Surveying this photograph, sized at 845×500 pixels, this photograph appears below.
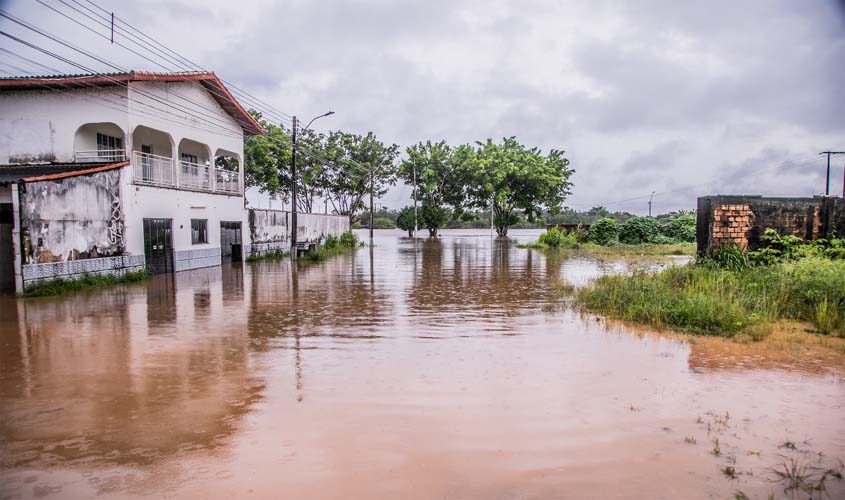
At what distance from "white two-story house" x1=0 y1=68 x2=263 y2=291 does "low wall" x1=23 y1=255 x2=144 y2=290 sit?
3cm

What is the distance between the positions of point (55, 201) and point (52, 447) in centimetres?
1237

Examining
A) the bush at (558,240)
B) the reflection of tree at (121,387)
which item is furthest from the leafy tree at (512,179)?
the reflection of tree at (121,387)

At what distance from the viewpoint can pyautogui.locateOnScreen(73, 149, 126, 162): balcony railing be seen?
18564mm

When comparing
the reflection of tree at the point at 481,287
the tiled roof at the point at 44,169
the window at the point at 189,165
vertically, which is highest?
the window at the point at 189,165

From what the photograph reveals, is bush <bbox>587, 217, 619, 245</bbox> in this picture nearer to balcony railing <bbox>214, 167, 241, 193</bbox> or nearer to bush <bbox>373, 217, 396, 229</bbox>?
balcony railing <bbox>214, 167, 241, 193</bbox>

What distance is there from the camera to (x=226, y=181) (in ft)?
79.5

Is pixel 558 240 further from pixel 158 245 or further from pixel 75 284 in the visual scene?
pixel 75 284

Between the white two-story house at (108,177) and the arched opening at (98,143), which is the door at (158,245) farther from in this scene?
the arched opening at (98,143)

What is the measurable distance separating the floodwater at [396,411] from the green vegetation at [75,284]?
3752 millimetres

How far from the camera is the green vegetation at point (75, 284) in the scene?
13.4 metres

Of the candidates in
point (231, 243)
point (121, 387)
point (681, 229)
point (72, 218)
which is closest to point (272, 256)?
point (231, 243)

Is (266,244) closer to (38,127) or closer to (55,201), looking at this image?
(38,127)

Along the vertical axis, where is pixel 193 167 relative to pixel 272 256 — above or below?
above

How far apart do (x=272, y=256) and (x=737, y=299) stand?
21622 millimetres
